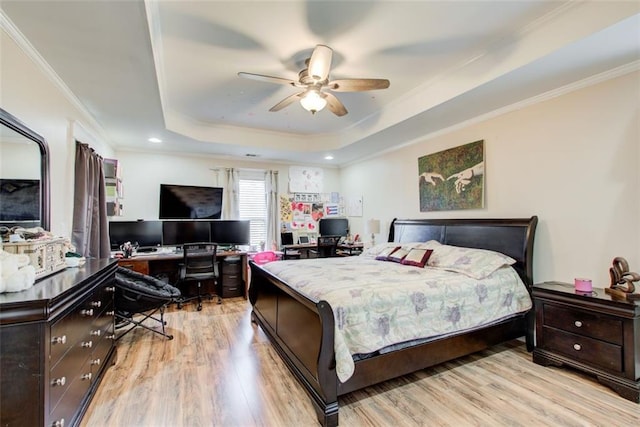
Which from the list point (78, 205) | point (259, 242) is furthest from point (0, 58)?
point (259, 242)

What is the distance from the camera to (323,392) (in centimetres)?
189

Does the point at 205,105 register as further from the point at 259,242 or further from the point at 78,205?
the point at 259,242

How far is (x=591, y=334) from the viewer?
2.37 meters

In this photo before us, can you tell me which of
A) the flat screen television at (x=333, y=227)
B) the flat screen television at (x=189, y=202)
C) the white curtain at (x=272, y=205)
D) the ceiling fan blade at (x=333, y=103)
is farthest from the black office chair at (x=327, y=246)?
the ceiling fan blade at (x=333, y=103)

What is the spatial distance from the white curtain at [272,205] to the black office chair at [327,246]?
907mm

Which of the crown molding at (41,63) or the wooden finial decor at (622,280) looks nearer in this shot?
the crown molding at (41,63)

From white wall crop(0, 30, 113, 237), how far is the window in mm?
2630

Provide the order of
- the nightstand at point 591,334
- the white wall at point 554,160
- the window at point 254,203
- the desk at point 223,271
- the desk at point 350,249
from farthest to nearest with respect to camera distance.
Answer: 1. the window at point 254,203
2. the desk at point 350,249
3. the desk at point 223,271
4. the white wall at point 554,160
5. the nightstand at point 591,334

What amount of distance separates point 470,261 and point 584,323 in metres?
0.95

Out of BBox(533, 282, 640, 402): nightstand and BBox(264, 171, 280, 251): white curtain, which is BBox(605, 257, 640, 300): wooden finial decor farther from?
BBox(264, 171, 280, 251): white curtain

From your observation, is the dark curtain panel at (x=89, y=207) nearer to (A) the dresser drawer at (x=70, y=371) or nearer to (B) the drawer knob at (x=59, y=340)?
(A) the dresser drawer at (x=70, y=371)

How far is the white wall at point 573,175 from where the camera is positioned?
2.46 metres

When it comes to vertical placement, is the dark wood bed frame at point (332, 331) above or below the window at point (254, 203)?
below

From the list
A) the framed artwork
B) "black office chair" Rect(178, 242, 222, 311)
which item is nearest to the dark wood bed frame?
the framed artwork
